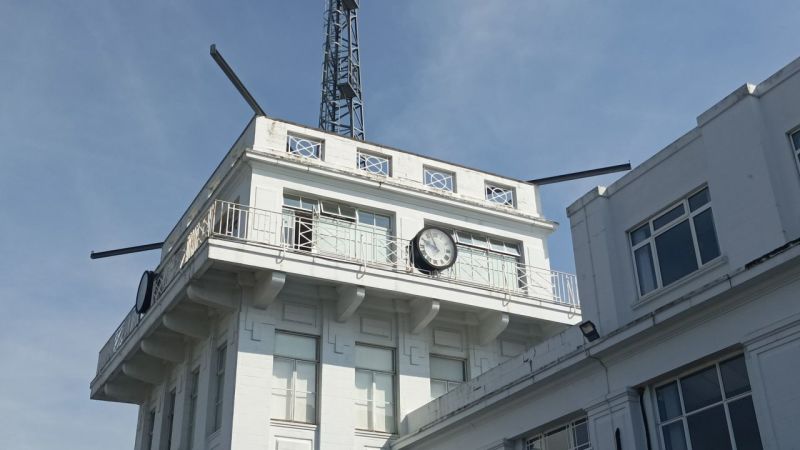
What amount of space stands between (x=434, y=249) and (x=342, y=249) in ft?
8.03

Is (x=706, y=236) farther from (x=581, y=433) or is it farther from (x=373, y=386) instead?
(x=373, y=386)

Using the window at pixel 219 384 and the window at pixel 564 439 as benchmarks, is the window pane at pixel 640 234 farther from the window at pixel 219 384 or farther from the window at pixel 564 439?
the window at pixel 219 384

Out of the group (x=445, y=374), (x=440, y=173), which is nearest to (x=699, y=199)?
(x=445, y=374)

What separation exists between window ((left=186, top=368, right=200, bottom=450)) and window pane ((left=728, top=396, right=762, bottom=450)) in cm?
1379

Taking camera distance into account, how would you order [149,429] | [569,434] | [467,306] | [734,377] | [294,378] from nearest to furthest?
[734,377], [569,434], [294,378], [467,306], [149,429]

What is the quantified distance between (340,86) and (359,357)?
1411cm

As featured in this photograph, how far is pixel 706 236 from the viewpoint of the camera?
15.5m

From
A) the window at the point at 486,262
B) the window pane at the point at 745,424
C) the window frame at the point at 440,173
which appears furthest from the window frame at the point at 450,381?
the window pane at the point at 745,424

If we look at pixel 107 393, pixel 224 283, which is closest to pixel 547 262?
pixel 224 283

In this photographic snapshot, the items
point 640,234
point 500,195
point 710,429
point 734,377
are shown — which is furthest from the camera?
point 500,195

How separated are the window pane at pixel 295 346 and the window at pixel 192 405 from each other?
2859mm

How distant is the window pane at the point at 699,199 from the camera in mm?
15672

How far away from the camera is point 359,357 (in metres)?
23.0

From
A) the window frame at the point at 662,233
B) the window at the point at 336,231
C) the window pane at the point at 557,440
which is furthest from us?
the window at the point at 336,231
